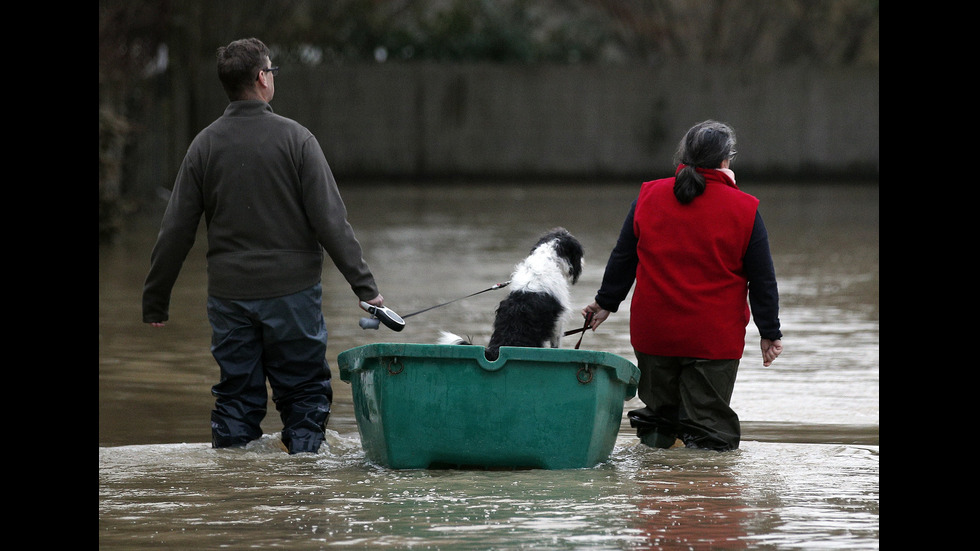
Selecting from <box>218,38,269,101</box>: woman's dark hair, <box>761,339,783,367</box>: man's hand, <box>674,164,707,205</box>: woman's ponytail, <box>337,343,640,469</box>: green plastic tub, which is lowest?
<box>337,343,640,469</box>: green plastic tub

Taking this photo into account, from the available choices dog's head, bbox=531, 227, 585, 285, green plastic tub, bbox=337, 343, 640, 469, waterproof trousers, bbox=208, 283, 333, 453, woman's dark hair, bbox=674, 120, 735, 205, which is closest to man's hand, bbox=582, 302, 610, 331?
dog's head, bbox=531, 227, 585, 285

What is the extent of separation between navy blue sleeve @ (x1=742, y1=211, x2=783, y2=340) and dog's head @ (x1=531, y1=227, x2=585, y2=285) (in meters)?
0.77

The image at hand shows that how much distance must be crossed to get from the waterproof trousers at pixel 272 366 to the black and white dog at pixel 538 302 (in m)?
0.61

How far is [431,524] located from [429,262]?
9593 mm

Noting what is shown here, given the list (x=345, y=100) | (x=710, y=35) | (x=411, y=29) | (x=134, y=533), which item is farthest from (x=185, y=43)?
(x=134, y=533)

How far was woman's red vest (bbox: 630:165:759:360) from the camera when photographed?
5.80 m

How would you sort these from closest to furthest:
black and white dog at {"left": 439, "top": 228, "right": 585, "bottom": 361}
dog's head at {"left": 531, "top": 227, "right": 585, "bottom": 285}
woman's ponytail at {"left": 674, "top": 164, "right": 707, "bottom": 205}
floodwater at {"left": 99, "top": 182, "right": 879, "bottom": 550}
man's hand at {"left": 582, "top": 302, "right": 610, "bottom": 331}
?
1. floodwater at {"left": 99, "top": 182, "right": 879, "bottom": 550}
2. black and white dog at {"left": 439, "top": 228, "right": 585, "bottom": 361}
3. woman's ponytail at {"left": 674, "top": 164, "right": 707, "bottom": 205}
4. dog's head at {"left": 531, "top": 227, "right": 585, "bottom": 285}
5. man's hand at {"left": 582, "top": 302, "right": 610, "bottom": 331}

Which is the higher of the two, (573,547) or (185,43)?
(185,43)

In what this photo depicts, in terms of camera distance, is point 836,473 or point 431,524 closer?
point 431,524

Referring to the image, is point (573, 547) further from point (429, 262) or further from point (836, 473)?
point (429, 262)

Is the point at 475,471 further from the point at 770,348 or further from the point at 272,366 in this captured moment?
the point at 770,348

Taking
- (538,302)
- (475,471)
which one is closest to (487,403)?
(475,471)

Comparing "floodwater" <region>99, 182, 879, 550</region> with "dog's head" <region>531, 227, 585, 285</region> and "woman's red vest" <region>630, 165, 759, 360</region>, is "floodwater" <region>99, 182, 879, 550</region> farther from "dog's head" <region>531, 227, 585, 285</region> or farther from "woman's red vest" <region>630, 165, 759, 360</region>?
"dog's head" <region>531, 227, 585, 285</region>

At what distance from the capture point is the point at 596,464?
5469 mm
